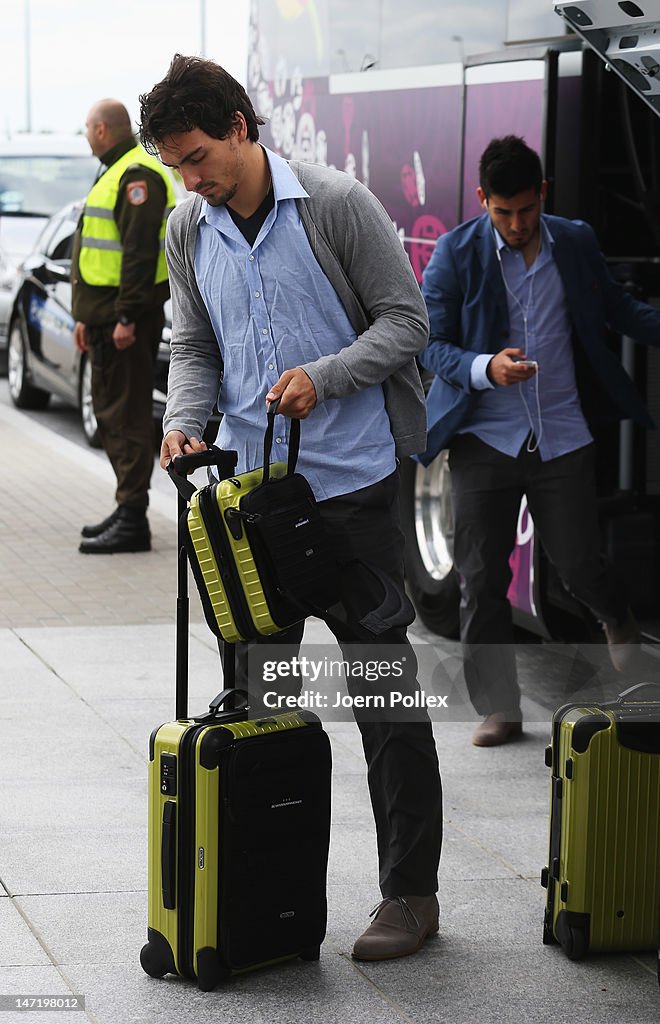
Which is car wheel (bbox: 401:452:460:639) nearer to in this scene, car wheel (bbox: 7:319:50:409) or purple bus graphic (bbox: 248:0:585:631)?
purple bus graphic (bbox: 248:0:585:631)

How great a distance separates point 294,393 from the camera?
3.60 meters

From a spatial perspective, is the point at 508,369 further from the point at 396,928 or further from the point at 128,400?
the point at 128,400

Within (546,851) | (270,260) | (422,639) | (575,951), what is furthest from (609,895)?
(422,639)

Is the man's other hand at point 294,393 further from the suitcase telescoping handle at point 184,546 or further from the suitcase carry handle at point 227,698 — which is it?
the suitcase carry handle at point 227,698

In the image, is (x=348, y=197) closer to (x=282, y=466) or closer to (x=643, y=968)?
(x=282, y=466)

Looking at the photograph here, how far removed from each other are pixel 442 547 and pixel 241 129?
143 inches

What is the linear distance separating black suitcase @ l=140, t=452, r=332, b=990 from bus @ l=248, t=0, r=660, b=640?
230 cm

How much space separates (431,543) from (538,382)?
6.11 ft

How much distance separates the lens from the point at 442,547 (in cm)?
716

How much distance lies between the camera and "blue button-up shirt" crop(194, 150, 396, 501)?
380cm

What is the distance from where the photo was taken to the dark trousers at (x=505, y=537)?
5.45m

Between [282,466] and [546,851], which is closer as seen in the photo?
[282,466]

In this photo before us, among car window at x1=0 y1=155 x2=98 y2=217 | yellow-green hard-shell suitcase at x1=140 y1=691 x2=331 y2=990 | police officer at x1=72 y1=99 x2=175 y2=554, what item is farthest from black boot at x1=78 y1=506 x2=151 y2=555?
car window at x1=0 y1=155 x2=98 y2=217

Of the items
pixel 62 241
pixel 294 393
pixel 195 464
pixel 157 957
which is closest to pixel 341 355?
pixel 294 393
